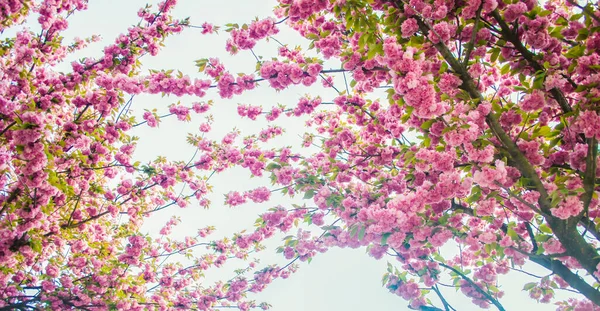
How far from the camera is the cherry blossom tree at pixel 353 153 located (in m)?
3.44

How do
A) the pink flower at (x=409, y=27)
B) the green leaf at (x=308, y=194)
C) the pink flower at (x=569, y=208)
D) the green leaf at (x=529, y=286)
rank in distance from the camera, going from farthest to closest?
the green leaf at (x=308, y=194) < the green leaf at (x=529, y=286) < the pink flower at (x=409, y=27) < the pink flower at (x=569, y=208)

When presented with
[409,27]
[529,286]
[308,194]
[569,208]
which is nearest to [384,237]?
[308,194]

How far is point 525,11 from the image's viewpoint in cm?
362

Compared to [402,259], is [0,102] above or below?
above

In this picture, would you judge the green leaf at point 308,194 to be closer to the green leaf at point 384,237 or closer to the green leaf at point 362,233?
the green leaf at point 362,233

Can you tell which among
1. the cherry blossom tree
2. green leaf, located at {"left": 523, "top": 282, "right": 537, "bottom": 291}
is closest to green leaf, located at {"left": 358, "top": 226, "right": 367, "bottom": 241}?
the cherry blossom tree

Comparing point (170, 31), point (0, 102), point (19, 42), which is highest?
point (170, 31)

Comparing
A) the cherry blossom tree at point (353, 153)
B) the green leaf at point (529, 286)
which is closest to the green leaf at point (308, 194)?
the cherry blossom tree at point (353, 153)

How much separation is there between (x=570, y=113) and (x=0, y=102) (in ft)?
23.5

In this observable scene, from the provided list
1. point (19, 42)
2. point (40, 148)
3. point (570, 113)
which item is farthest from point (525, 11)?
point (19, 42)

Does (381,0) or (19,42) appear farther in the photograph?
(19,42)

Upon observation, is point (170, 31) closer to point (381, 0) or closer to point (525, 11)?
point (381, 0)

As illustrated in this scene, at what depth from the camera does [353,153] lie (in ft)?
21.7

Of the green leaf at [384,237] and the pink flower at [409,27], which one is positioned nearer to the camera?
the pink flower at [409,27]
